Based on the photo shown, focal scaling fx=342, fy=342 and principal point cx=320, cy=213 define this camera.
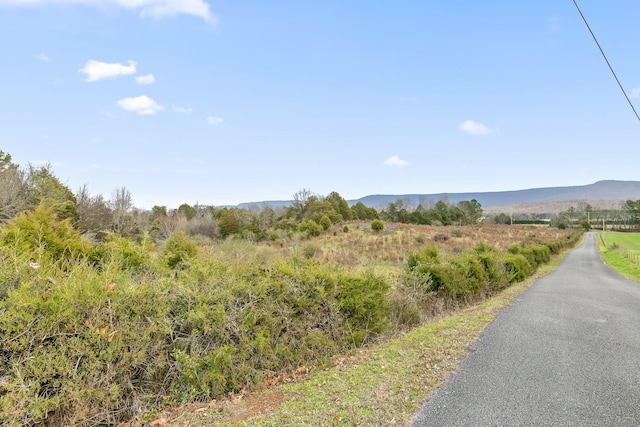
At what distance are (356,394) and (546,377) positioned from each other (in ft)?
8.50

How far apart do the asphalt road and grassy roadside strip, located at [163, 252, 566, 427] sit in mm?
231

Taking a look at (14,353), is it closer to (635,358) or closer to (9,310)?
(9,310)

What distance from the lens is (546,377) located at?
442 cm

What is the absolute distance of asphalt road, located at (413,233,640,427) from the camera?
3.45 meters

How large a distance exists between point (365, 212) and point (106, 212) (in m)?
47.6

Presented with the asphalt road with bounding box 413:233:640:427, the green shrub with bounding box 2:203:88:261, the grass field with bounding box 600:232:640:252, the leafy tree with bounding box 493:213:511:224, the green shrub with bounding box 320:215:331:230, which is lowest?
the grass field with bounding box 600:232:640:252

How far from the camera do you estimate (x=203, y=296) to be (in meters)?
4.29

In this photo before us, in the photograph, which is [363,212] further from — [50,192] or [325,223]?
[50,192]

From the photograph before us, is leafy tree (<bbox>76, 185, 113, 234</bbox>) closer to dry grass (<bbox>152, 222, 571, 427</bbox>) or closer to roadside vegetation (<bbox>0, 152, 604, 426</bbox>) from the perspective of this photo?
roadside vegetation (<bbox>0, 152, 604, 426</bbox>)

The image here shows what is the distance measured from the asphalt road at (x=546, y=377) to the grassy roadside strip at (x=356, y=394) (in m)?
0.23

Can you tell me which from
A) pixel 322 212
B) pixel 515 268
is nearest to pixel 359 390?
pixel 515 268

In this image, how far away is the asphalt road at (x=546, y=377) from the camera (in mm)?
3451

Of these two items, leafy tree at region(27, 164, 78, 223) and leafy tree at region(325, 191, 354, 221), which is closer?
leafy tree at region(27, 164, 78, 223)

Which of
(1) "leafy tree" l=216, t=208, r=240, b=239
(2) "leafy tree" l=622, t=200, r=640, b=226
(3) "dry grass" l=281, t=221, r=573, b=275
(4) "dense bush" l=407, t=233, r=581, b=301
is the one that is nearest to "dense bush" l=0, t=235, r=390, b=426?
(4) "dense bush" l=407, t=233, r=581, b=301
